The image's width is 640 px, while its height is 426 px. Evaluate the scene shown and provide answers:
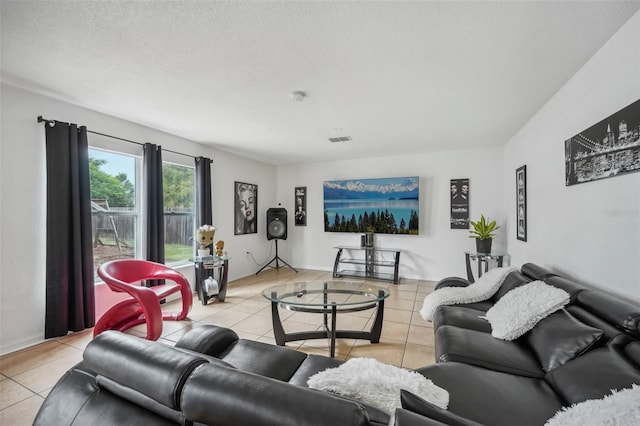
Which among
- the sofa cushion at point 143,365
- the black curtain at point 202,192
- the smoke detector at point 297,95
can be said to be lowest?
the sofa cushion at point 143,365

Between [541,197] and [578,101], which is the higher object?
[578,101]

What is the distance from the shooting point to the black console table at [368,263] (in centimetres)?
525

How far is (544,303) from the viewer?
5.63 feet

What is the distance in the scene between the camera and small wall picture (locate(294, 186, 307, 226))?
20.4 feet

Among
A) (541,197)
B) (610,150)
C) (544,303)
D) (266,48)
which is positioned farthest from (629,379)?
(266,48)

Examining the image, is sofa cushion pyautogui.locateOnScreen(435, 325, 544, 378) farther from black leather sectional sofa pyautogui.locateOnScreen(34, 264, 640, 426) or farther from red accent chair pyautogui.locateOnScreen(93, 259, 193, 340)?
red accent chair pyautogui.locateOnScreen(93, 259, 193, 340)

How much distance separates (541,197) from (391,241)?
9.25ft

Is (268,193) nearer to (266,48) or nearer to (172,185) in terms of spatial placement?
(172,185)

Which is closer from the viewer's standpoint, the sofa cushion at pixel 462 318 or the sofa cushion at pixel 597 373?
the sofa cushion at pixel 597 373

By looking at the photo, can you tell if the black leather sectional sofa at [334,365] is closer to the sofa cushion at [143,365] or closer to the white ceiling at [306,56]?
the sofa cushion at [143,365]

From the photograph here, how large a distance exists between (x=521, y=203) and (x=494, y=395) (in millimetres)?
3057

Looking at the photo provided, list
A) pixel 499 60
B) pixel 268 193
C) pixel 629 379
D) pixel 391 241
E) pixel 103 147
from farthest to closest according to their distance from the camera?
pixel 268 193, pixel 391 241, pixel 103 147, pixel 499 60, pixel 629 379

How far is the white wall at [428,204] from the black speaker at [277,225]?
61 cm

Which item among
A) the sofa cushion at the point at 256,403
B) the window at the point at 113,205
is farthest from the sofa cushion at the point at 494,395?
the window at the point at 113,205
